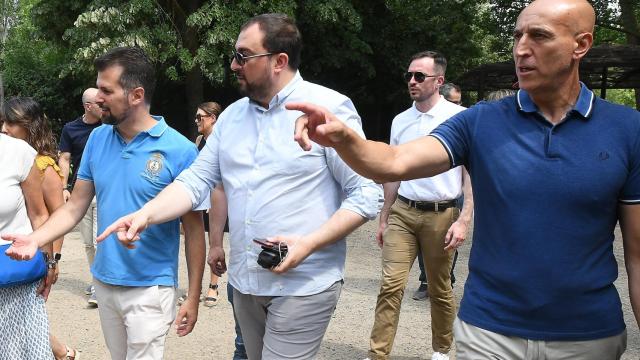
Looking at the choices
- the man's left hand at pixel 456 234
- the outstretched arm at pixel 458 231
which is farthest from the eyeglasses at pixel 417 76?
the man's left hand at pixel 456 234

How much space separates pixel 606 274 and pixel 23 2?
47.9 m

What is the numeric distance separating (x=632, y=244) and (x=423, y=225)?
9.80ft

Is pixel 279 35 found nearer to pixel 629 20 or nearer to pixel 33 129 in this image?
pixel 33 129

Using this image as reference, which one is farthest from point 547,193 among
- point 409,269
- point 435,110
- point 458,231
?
point 435,110

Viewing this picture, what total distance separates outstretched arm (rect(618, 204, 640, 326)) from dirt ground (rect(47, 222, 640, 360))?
10.7 feet

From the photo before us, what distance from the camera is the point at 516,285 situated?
244 centimetres

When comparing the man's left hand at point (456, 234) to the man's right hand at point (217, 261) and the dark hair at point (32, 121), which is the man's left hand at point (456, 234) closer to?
the man's right hand at point (217, 261)

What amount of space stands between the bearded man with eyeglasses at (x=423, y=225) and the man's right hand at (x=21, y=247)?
2685 millimetres

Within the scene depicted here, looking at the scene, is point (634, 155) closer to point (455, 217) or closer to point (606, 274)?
point (606, 274)

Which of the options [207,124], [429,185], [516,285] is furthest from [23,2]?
[516,285]

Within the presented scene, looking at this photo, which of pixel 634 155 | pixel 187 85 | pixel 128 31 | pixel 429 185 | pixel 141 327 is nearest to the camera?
pixel 634 155

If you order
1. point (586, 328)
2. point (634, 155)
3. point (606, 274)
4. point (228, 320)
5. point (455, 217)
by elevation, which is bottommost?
point (228, 320)

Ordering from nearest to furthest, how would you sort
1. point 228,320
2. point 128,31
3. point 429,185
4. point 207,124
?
point 429,185, point 228,320, point 207,124, point 128,31

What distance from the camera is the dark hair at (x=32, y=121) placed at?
4.91m
